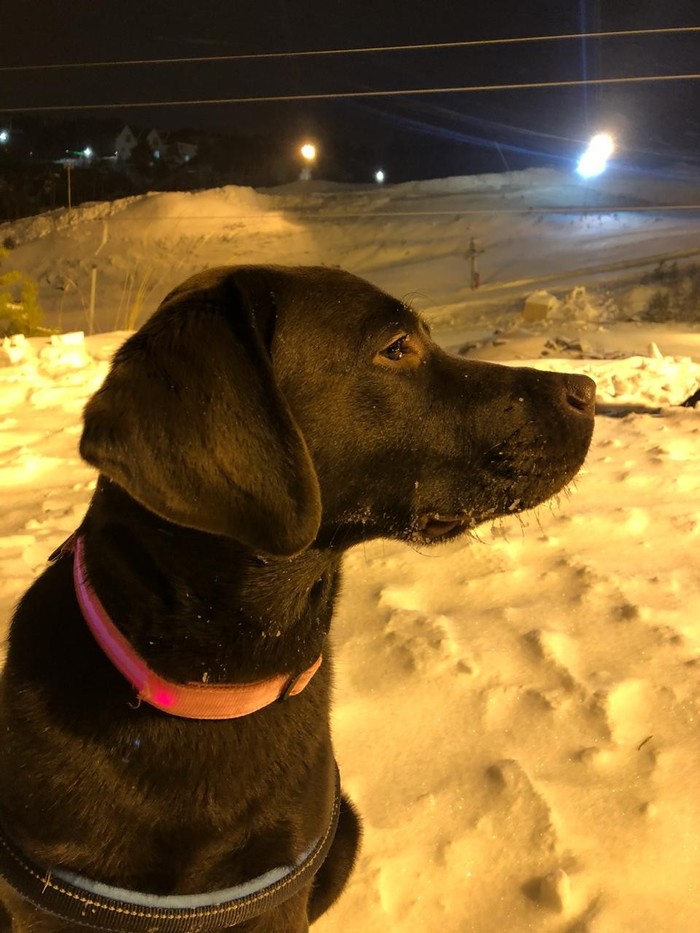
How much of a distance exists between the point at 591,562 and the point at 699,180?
27.6 meters

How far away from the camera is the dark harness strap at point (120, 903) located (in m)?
1.30

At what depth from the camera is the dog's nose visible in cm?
173

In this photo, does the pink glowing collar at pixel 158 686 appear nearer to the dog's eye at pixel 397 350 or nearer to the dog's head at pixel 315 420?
the dog's head at pixel 315 420

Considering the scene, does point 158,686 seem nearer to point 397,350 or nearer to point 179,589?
point 179,589

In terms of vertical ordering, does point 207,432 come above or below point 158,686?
above

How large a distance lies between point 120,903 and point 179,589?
53 centimetres

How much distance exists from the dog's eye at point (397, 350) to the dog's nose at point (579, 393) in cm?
39

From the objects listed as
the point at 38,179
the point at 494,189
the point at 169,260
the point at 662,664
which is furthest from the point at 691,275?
the point at 38,179

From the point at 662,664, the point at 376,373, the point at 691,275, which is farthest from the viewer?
the point at 691,275

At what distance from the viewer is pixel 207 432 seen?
118 cm

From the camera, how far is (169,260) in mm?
20141

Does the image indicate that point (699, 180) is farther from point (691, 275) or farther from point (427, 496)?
point (427, 496)

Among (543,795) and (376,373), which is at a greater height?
(376,373)

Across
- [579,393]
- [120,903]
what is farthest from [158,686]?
[579,393]
